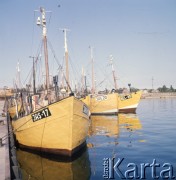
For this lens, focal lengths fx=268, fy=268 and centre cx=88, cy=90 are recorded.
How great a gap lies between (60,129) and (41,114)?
4.28 ft

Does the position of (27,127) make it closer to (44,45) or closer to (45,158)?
(45,158)

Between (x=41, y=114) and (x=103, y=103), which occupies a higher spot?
(x=41, y=114)

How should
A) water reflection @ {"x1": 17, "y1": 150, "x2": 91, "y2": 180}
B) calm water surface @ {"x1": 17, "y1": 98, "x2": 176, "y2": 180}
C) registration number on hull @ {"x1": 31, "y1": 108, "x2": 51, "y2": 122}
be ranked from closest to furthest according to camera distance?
water reflection @ {"x1": 17, "y1": 150, "x2": 91, "y2": 180} → calm water surface @ {"x1": 17, "y1": 98, "x2": 176, "y2": 180} → registration number on hull @ {"x1": 31, "y1": 108, "x2": 51, "y2": 122}

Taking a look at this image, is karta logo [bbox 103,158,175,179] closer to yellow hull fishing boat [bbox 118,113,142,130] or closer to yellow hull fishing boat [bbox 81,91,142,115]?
yellow hull fishing boat [bbox 118,113,142,130]

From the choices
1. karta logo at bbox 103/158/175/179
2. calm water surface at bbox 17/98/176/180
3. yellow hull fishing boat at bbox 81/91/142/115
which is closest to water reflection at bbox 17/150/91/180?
calm water surface at bbox 17/98/176/180

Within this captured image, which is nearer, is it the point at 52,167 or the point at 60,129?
the point at 52,167

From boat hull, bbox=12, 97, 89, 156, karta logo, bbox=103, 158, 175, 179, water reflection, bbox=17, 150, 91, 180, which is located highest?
boat hull, bbox=12, 97, 89, 156

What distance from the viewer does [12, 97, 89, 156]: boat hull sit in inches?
531

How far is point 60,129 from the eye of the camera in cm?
1361

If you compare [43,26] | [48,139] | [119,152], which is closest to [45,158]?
[48,139]

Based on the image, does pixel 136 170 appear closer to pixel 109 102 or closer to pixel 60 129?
pixel 60 129

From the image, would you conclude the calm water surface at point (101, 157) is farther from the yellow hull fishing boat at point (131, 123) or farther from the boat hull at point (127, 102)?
the boat hull at point (127, 102)

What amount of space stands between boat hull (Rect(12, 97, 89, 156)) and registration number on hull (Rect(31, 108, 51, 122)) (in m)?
0.12

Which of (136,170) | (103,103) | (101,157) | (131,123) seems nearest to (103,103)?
(103,103)
